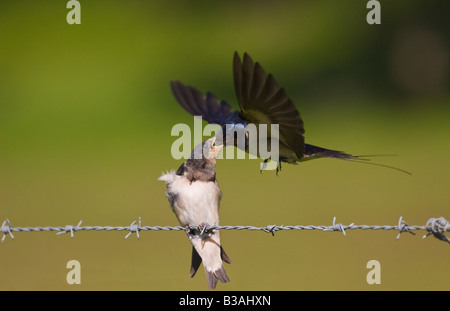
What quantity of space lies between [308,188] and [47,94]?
19.4 ft

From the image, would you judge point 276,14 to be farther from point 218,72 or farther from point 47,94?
point 47,94

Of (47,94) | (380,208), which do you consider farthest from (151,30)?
(380,208)

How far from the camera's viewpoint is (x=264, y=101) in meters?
4.02

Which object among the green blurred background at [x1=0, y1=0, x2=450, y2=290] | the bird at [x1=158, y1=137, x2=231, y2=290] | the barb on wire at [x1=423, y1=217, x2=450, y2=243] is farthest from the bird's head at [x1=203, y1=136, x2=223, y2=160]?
the green blurred background at [x1=0, y1=0, x2=450, y2=290]

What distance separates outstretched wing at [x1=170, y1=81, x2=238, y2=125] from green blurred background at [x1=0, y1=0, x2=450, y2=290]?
1933 millimetres

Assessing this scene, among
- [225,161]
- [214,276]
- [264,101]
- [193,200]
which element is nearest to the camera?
[264,101]

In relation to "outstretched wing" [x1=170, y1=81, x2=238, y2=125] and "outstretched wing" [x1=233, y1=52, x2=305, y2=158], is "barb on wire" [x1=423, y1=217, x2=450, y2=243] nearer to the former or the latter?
"outstretched wing" [x1=233, y1=52, x2=305, y2=158]

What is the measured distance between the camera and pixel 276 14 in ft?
53.5

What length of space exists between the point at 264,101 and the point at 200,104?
1.85 meters

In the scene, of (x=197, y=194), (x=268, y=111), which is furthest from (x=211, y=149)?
(x=268, y=111)

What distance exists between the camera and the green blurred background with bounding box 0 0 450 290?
7.90 m

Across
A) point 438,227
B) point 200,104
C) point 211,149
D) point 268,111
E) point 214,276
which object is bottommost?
point 214,276

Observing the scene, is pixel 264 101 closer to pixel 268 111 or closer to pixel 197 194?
pixel 268 111

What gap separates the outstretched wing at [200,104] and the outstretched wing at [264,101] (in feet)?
4.60
